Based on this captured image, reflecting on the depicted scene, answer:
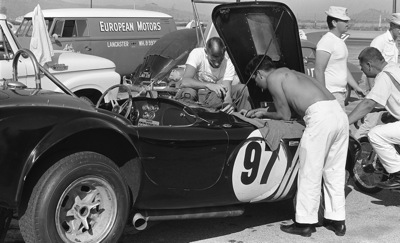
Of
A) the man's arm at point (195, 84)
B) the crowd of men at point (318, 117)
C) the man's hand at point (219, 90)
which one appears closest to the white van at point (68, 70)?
the man's arm at point (195, 84)

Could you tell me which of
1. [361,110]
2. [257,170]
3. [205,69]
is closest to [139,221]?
[257,170]

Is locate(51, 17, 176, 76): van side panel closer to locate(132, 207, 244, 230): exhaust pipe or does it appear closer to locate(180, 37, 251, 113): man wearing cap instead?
locate(180, 37, 251, 113): man wearing cap

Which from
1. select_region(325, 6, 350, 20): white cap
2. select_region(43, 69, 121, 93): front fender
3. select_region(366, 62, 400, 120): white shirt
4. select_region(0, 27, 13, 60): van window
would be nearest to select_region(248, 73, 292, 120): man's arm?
select_region(366, 62, 400, 120): white shirt

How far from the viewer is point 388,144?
570 cm

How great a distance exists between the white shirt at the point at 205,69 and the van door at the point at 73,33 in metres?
9.09

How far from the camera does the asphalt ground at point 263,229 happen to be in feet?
15.4

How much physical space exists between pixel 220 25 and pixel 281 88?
102 centimetres

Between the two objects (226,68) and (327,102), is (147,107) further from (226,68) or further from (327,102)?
(226,68)

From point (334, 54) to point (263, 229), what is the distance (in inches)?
97.6

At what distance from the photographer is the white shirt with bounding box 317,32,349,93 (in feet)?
21.5

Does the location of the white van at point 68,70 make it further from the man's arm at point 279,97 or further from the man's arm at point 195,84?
the man's arm at point 279,97

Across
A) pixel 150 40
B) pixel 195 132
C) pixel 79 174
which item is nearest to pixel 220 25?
pixel 195 132

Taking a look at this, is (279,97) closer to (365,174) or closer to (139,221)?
(139,221)

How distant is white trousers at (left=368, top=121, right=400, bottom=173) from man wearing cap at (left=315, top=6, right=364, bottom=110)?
0.90 metres
